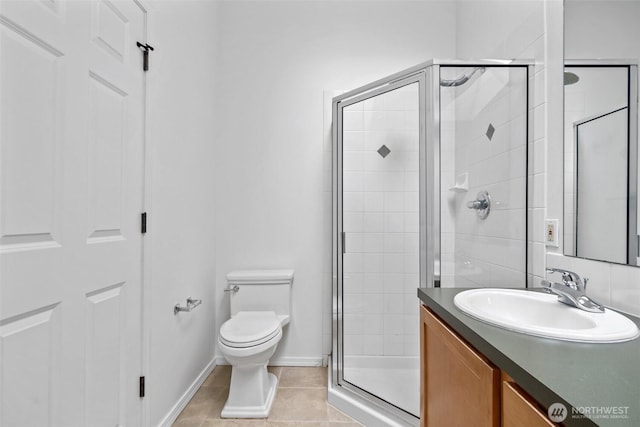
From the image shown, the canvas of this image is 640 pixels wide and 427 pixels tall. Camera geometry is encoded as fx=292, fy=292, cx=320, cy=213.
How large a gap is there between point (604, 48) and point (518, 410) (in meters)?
1.18

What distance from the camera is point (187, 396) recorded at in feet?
5.77

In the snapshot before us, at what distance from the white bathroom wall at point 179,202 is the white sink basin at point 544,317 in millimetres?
1409

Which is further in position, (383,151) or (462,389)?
(383,151)

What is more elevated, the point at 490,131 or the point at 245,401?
the point at 490,131

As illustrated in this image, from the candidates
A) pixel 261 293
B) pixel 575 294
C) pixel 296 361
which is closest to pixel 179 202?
pixel 261 293

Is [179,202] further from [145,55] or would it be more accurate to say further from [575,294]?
[575,294]

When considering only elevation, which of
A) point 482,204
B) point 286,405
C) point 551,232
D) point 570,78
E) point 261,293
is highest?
point 570,78

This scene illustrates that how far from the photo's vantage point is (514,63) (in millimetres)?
1450

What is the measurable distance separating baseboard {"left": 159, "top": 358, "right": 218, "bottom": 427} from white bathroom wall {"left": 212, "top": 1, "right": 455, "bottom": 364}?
1.05ft

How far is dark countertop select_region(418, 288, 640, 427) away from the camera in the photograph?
17.5 inches

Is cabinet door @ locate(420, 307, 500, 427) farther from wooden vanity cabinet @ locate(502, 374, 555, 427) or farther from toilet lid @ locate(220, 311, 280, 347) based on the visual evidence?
toilet lid @ locate(220, 311, 280, 347)

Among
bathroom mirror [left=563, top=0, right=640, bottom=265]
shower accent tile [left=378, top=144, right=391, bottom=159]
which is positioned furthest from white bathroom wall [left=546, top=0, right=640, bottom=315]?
shower accent tile [left=378, top=144, right=391, bottom=159]

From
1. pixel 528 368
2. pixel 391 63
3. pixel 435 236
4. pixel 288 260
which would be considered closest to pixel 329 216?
pixel 288 260

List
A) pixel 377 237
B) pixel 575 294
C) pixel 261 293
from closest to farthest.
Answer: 1. pixel 575 294
2. pixel 377 237
3. pixel 261 293
